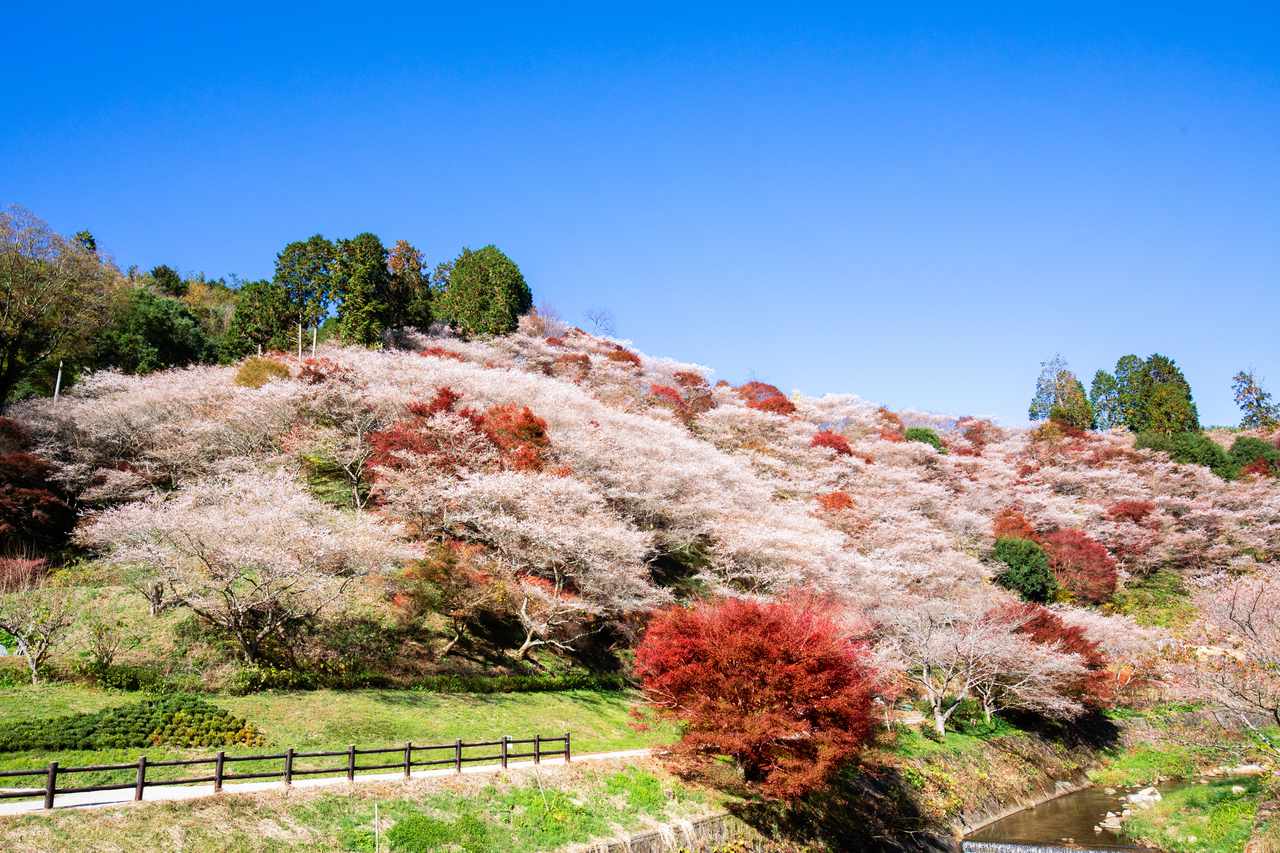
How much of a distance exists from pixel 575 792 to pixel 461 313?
2019 inches

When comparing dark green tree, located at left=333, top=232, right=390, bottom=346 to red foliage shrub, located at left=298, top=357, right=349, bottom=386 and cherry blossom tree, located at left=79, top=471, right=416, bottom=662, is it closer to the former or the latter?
red foliage shrub, located at left=298, top=357, right=349, bottom=386

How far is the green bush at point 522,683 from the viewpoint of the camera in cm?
2344

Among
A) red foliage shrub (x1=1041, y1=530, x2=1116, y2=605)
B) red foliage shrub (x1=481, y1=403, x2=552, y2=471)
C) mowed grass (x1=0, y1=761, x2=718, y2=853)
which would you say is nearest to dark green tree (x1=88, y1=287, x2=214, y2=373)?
red foliage shrub (x1=481, y1=403, x2=552, y2=471)

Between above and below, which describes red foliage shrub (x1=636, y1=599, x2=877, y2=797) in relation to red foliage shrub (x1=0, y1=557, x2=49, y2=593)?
below

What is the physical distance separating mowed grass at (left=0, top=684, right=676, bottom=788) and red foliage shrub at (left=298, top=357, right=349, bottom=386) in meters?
21.3

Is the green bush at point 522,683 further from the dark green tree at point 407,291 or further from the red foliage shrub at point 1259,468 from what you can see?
the red foliage shrub at point 1259,468

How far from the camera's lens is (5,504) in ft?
87.6

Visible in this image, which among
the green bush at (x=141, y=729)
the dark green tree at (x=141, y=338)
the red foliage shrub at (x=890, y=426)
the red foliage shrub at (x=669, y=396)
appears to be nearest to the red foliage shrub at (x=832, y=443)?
the red foliage shrub at (x=890, y=426)

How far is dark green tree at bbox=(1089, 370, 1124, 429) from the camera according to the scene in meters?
79.0

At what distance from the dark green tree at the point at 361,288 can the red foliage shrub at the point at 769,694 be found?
38334 mm

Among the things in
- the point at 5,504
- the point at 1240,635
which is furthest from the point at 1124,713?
the point at 5,504

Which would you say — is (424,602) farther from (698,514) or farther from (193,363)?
(193,363)

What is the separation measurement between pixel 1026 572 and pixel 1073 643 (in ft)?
43.5

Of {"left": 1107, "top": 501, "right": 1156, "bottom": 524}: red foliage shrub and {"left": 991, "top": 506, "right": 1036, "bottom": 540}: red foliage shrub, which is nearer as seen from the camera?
{"left": 991, "top": 506, "right": 1036, "bottom": 540}: red foliage shrub
